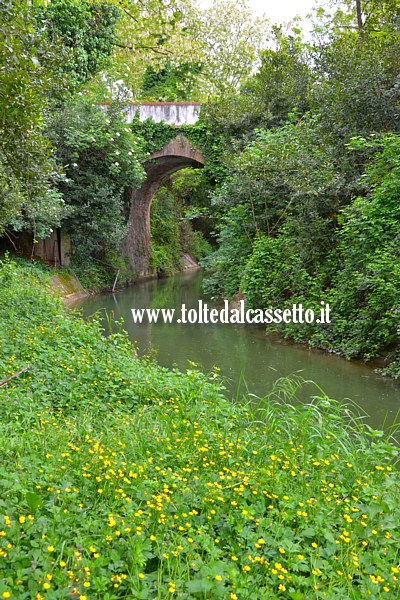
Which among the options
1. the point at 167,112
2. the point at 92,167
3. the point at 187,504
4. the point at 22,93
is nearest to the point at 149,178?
the point at 167,112

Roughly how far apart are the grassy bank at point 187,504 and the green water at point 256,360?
1382 millimetres

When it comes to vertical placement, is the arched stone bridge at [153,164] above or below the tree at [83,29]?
below

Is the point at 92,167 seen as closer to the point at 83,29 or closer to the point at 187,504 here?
the point at 83,29

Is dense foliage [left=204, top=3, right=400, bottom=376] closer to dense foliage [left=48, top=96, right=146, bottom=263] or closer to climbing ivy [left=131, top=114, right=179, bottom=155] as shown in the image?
dense foliage [left=48, top=96, right=146, bottom=263]

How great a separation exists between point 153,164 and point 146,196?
8.13 feet

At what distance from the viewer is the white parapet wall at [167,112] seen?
15.4m

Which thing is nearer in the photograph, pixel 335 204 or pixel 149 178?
pixel 335 204

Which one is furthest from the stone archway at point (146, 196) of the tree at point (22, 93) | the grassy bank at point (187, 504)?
the grassy bank at point (187, 504)

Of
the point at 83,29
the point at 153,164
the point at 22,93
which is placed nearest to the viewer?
the point at 22,93

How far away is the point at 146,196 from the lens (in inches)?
739

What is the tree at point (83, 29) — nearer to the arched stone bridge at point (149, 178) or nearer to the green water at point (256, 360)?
the arched stone bridge at point (149, 178)

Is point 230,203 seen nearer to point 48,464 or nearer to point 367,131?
point 367,131

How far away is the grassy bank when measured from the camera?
1.79 metres

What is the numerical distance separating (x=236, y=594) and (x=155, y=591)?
0.30 metres
